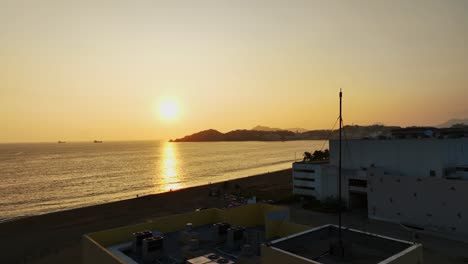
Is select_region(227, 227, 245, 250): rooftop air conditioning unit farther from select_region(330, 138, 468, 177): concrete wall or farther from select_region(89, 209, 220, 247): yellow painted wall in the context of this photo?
select_region(330, 138, 468, 177): concrete wall

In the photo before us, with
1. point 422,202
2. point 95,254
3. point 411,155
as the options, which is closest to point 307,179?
point 411,155

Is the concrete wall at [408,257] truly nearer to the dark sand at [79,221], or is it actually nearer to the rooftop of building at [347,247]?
the rooftop of building at [347,247]

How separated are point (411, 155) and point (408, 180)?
543 centimetres

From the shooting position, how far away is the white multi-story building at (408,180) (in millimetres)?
34250

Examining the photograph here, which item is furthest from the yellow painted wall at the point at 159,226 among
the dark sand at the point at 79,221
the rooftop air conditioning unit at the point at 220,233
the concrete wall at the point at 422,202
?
the concrete wall at the point at 422,202

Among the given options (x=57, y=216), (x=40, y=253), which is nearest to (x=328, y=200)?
(x=40, y=253)

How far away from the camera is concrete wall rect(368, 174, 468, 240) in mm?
33406

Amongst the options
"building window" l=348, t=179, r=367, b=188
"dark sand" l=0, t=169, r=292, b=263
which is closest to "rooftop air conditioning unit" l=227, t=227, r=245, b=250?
"dark sand" l=0, t=169, r=292, b=263

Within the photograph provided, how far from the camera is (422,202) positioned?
3634 cm

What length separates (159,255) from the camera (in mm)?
16484

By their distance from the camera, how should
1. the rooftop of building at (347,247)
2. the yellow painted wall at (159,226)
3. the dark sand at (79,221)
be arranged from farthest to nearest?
the dark sand at (79,221) → the yellow painted wall at (159,226) → the rooftop of building at (347,247)

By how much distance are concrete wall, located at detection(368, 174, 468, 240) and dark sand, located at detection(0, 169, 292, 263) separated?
2456 centimetres

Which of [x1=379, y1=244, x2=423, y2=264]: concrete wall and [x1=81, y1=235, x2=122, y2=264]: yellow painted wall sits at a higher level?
[x1=379, y1=244, x2=423, y2=264]: concrete wall

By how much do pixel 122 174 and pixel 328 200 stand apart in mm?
84507
